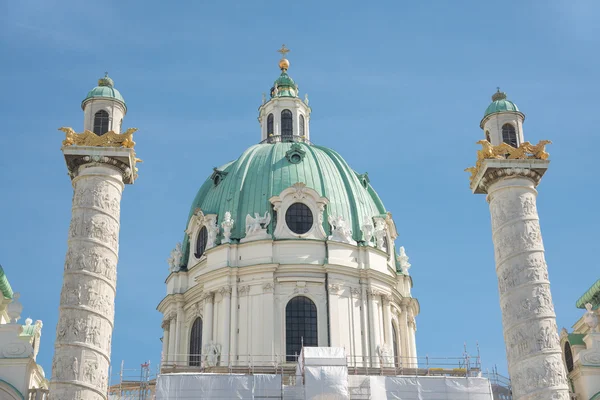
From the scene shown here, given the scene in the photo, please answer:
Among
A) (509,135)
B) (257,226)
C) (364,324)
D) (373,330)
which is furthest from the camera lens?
(257,226)

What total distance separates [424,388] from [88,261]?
14297 millimetres

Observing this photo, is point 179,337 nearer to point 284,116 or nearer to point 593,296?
point 284,116

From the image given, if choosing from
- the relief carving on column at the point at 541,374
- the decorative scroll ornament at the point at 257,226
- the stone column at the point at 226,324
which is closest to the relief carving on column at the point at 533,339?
the relief carving on column at the point at 541,374

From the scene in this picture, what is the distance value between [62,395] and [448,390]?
15.6m

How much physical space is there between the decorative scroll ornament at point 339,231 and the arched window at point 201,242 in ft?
20.0

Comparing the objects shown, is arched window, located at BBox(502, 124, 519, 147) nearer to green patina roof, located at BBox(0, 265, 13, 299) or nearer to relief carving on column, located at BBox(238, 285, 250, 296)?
relief carving on column, located at BBox(238, 285, 250, 296)

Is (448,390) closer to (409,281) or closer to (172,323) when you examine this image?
(409,281)

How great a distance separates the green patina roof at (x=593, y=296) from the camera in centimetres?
4184

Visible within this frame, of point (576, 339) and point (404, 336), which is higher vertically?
point (404, 336)

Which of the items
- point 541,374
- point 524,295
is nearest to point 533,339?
point 541,374

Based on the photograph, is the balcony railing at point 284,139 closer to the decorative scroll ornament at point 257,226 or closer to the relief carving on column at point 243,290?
the decorative scroll ornament at point 257,226

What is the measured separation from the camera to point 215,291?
46562 millimetres

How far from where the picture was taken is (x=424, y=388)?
1559 inches

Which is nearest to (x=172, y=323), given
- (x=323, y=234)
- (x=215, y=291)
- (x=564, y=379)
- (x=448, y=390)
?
(x=215, y=291)
